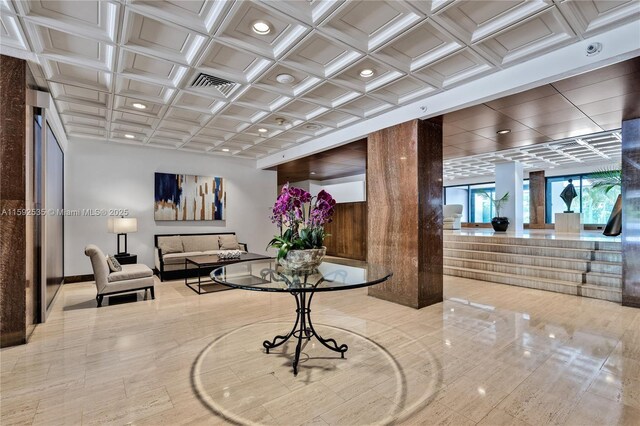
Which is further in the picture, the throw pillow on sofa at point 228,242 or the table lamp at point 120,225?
the throw pillow on sofa at point 228,242

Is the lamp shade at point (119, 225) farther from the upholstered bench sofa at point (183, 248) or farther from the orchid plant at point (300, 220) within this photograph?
the orchid plant at point (300, 220)

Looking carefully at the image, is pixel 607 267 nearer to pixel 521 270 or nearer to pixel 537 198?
pixel 521 270

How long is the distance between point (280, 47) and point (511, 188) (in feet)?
30.1

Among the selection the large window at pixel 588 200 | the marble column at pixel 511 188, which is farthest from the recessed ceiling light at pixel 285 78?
the large window at pixel 588 200

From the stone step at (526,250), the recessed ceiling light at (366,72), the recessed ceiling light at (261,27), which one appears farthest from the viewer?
the stone step at (526,250)

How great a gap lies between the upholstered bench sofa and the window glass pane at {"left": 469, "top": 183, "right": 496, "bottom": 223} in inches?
484

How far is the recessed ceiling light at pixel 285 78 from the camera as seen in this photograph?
364cm

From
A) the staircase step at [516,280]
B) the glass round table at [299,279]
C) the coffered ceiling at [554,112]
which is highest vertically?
the coffered ceiling at [554,112]

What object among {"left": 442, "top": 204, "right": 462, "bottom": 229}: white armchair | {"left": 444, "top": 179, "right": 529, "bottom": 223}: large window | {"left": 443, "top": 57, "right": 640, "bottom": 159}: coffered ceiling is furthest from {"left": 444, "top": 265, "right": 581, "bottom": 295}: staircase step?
{"left": 444, "top": 179, "right": 529, "bottom": 223}: large window

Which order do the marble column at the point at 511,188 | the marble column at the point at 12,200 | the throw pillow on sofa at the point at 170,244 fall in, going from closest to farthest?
the marble column at the point at 12,200, the throw pillow on sofa at the point at 170,244, the marble column at the point at 511,188

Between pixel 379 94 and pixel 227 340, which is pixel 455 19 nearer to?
pixel 379 94

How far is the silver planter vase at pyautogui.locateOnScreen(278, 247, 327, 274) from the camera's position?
107 inches

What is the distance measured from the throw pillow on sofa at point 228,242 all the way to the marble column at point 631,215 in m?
6.91

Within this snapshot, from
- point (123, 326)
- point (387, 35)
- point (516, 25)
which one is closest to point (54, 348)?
point (123, 326)
